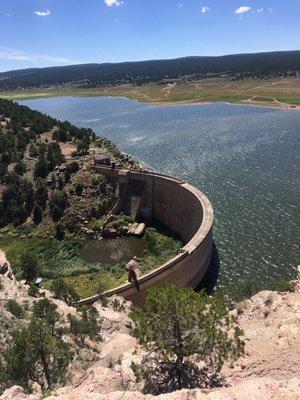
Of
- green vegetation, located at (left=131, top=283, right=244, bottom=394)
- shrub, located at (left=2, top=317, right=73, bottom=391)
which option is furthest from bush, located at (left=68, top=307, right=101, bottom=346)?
green vegetation, located at (left=131, top=283, right=244, bottom=394)

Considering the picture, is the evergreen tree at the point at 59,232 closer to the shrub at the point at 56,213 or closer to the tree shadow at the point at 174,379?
the shrub at the point at 56,213

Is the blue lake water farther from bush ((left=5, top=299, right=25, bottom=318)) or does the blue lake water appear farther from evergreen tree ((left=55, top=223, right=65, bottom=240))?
bush ((left=5, top=299, right=25, bottom=318))

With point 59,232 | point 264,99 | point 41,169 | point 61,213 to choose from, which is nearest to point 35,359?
point 59,232

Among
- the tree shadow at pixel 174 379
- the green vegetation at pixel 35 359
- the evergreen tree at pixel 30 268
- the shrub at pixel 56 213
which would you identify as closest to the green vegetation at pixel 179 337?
the tree shadow at pixel 174 379

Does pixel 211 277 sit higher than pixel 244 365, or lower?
lower

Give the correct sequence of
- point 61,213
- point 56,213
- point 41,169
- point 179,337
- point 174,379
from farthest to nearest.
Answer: point 41,169 → point 61,213 → point 56,213 → point 174,379 → point 179,337

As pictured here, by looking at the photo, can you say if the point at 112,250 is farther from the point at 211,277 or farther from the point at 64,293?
the point at 64,293

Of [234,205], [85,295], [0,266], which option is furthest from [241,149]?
[0,266]
